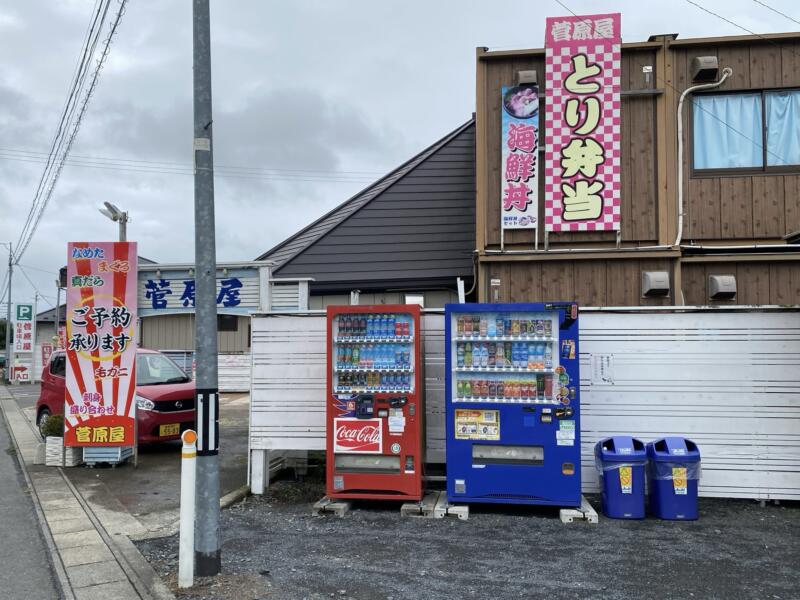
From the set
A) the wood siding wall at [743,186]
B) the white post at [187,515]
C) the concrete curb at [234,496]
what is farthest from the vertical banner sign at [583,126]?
the white post at [187,515]

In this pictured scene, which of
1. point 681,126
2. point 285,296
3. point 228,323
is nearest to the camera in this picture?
point 681,126

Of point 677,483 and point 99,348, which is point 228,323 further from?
point 677,483

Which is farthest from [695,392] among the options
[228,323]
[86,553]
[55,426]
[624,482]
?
[228,323]

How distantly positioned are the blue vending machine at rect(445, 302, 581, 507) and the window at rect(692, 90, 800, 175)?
453 centimetres

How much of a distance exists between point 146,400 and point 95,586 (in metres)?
5.84

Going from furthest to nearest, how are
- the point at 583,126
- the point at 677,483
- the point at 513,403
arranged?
1. the point at 583,126
2. the point at 513,403
3. the point at 677,483

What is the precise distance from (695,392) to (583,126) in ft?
14.1

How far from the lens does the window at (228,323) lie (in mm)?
19441

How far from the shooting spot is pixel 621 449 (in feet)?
21.7

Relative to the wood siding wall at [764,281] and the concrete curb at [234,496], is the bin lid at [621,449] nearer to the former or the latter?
the wood siding wall at [764,281]

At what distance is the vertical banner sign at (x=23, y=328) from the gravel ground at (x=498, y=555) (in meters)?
30.5

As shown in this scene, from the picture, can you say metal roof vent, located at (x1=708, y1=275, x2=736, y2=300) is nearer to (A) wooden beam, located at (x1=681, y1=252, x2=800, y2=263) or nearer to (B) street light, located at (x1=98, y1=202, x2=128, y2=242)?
(A) wooden beam, located at (x1=681, y1=252, x2=800, y2=263)

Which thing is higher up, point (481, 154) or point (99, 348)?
point (481, 154)

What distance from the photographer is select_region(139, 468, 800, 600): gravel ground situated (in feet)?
Answer: 15.3
